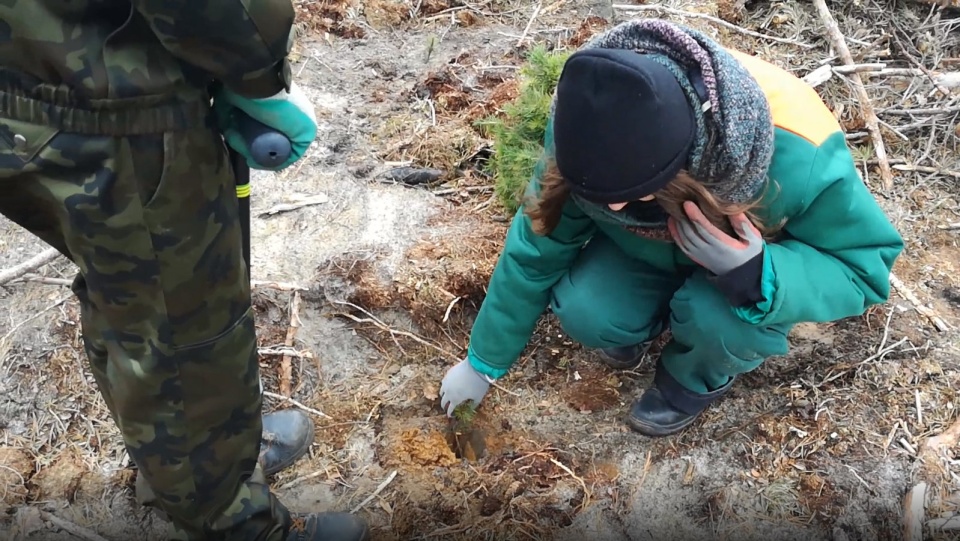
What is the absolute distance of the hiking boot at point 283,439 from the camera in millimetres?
1939

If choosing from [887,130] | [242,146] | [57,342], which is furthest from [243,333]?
[887,130]

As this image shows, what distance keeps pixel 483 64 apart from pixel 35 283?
5.97ft

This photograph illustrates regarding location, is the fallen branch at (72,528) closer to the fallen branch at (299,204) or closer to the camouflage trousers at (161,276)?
the camouflage trousers at (161,276)

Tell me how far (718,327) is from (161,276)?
1.20 meters

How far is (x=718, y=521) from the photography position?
188 cm

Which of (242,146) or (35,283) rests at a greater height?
(242,146)

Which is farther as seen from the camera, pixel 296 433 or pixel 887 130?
pixel 887 130

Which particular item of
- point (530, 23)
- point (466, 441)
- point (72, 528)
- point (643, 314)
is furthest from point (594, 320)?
point (530, 23)

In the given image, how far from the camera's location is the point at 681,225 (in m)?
1.50

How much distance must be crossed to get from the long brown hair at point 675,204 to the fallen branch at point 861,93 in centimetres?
127

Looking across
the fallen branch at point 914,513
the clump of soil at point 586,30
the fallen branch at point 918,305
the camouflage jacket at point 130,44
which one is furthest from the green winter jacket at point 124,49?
the clump of soil at point 586,30

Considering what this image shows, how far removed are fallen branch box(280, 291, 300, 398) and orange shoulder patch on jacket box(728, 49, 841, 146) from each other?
1.41m

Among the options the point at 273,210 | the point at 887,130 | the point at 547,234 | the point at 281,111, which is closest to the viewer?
the point at 281,111

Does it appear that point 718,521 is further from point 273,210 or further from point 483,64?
A: point 483,64
